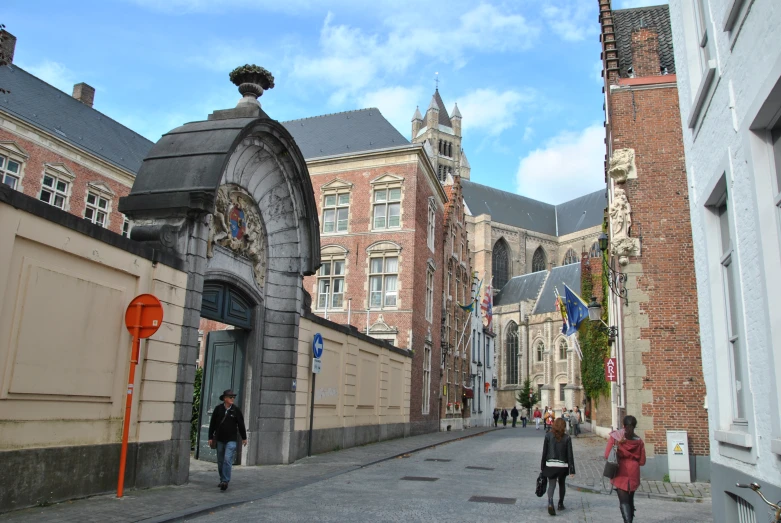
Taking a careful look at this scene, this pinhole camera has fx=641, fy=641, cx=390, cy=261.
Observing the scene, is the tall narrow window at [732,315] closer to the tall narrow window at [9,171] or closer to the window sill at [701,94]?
the window sill at [701,94]

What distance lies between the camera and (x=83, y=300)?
8055 mm

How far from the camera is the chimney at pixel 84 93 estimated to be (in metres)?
33.3

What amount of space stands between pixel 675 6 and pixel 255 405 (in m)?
10.0

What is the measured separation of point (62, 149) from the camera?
2789cm

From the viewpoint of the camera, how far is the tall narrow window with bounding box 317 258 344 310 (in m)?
28.1

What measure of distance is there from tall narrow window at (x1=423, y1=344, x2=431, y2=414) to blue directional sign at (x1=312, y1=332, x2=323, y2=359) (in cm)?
1407

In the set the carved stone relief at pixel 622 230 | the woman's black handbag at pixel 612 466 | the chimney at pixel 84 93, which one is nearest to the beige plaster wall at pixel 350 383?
the carved stone relief at pixel 622 230

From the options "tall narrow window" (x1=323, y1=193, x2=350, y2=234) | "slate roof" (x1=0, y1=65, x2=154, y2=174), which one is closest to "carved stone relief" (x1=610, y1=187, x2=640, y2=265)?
"tall narrow window" (x1=323, y1=193, x2=350, y2=234)

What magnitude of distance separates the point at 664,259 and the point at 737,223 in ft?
32.2

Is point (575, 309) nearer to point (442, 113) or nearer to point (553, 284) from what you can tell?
point (553, 284)

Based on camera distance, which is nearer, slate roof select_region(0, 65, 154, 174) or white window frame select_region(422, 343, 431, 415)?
slate roof select_region(0, 65, 154, 174)

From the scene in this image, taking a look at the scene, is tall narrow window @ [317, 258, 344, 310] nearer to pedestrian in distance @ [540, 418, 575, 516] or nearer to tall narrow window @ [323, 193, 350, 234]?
tall narrow window @ [323, 193, 350, 234]

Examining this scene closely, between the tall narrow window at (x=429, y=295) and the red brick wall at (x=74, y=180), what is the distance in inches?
567

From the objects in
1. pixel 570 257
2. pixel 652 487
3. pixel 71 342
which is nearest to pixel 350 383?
pixel 652 487
